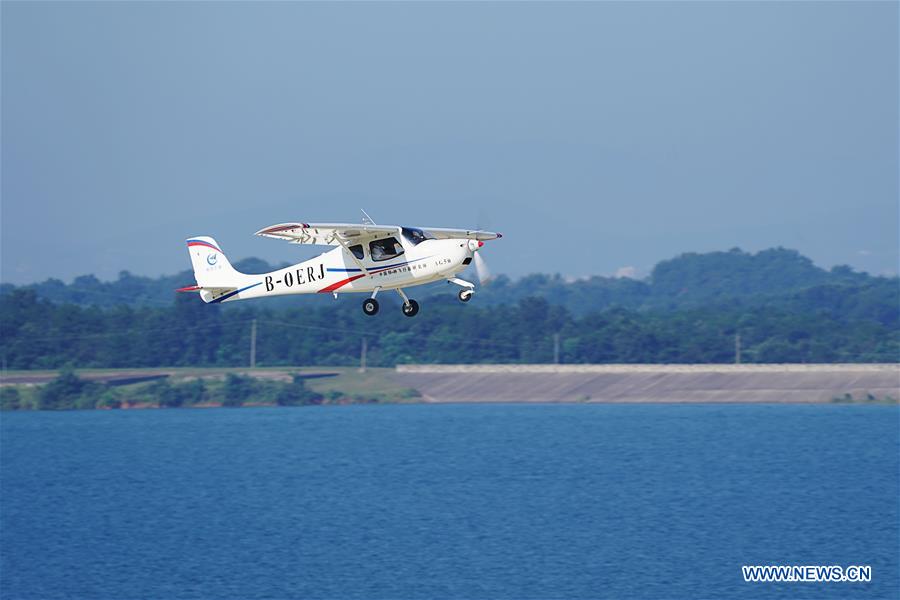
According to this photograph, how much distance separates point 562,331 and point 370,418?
28562 millimetres

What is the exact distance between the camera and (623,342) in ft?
518

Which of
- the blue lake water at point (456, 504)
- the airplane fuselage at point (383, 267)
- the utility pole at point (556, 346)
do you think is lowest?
the blue lake water at point (456, 504)

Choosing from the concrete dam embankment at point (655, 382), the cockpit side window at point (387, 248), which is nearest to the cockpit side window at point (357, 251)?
the cockpit side window at point (387, 248)

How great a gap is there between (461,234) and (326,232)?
4.15 m

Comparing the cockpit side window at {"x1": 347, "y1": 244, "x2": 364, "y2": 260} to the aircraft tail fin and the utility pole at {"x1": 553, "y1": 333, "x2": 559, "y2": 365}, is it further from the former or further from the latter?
→ the utility pole at {"x1": 553, "y1": 333, "x2": 559, "y2": 365}

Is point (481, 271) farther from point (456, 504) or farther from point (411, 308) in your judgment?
point (456, 504)

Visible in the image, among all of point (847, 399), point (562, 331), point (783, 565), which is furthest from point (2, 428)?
point (783, 565)

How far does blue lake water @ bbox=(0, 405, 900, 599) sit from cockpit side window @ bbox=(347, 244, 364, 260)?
3680cm

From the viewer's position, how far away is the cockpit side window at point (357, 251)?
128 ft

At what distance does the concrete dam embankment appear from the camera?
494 feet

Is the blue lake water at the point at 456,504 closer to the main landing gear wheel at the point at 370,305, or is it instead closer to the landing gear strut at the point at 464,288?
the main landing gear wheel at the point at 370,305

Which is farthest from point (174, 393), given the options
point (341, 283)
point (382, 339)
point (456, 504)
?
point (341, 283)

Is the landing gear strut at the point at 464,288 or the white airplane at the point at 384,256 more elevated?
the white airplane at the point at 384,256

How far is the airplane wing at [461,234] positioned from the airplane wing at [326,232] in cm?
117
